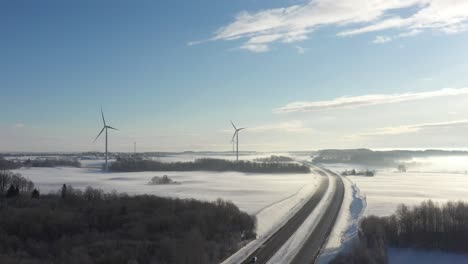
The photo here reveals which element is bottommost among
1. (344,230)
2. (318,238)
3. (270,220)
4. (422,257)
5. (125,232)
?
(422,257)

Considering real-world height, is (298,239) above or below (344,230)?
above

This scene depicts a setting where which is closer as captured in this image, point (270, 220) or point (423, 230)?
point (423, 230)

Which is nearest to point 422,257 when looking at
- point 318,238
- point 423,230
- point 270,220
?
point 423,230

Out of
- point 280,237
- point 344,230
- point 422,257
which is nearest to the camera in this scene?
point 422,257

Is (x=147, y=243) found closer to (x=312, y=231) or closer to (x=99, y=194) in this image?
(x=312, y=231)

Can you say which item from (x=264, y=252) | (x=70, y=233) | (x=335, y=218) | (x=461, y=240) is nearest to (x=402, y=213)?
(x=461, y=240)

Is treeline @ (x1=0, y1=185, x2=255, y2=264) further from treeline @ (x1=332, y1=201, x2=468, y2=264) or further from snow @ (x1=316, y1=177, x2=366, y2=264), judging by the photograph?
treeline @ (x1=332, y1=201, x2=468, y2=264)

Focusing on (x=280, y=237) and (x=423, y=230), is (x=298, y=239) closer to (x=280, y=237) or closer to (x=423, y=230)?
(x=280, y=237)
